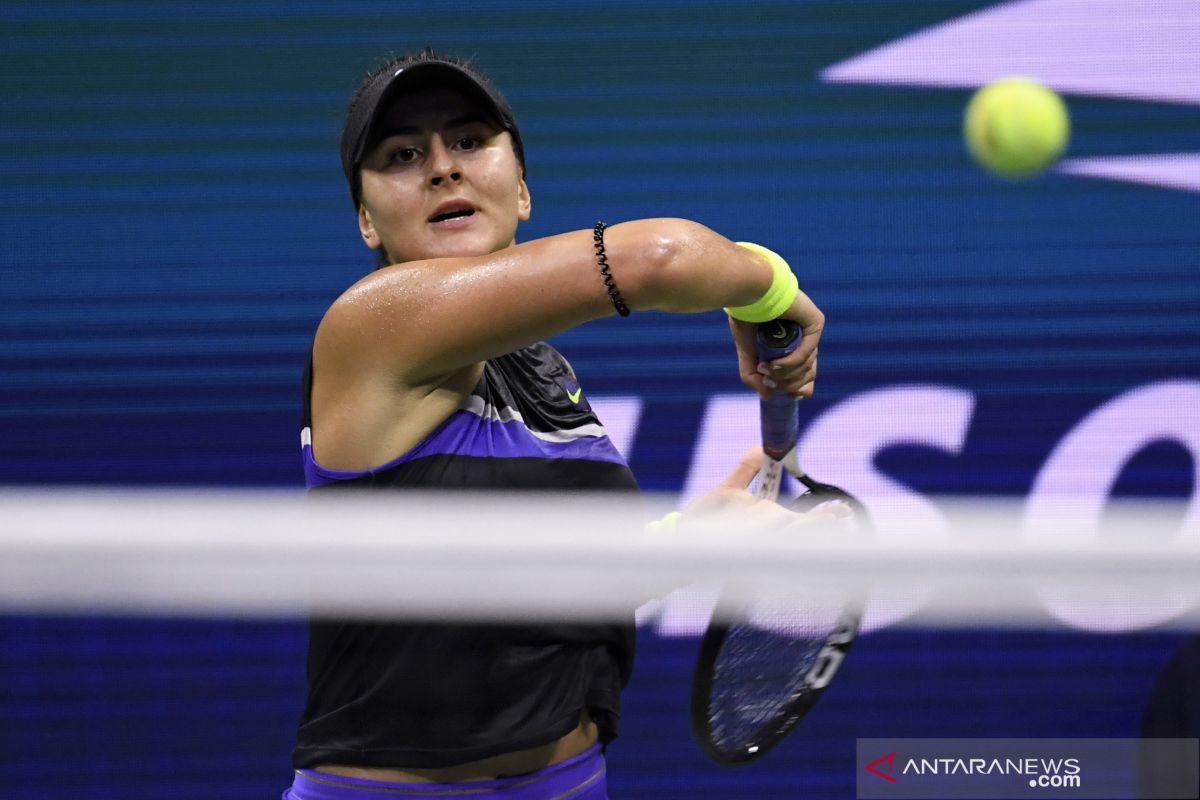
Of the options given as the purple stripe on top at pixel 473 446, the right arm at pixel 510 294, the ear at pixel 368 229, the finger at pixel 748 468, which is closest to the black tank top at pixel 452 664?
the purple stripe on top at pixel 473 446

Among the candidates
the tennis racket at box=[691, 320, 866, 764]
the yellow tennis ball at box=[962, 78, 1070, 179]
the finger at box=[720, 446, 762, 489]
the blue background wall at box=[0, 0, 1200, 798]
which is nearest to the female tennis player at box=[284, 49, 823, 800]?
the tennis racket at box=[691, 320, 866, 764]

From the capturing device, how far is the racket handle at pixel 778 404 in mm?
1637

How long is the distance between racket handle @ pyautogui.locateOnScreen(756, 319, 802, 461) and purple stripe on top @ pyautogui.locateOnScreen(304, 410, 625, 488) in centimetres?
25

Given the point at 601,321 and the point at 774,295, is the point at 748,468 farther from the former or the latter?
the point at 601,321

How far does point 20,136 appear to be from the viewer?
3221 mm

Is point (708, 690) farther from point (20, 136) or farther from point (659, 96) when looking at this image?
point (20, 136)

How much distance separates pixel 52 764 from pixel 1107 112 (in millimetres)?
2773

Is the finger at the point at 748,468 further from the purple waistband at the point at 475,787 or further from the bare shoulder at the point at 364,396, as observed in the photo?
the bare shoulder at the point at 364,396

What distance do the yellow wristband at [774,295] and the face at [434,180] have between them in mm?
295

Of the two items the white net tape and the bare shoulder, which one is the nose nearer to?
the bare shoulder

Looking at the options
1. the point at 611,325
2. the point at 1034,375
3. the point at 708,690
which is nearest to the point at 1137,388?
the point at 1034,375

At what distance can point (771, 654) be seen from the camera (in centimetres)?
196

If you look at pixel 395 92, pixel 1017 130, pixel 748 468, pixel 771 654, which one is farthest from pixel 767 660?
pixel 1017 130

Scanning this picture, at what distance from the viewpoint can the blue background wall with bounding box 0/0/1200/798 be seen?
312 cm
